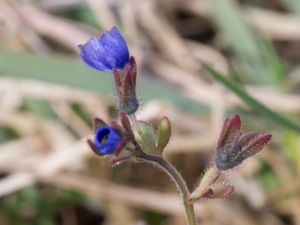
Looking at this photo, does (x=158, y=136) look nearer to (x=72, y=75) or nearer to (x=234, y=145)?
(x=234, y=145)

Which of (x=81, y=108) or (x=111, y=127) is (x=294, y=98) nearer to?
(x=81, y=108)

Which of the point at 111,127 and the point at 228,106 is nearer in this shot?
the point at 111,127

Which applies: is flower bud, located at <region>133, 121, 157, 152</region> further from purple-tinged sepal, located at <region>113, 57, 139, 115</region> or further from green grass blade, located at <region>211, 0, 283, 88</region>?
green grass blade, located at <region>211, 0, 283, 88</region>

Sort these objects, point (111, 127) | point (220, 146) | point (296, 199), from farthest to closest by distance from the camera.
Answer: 1. point (296, 199)
2. point (220, 146)
3. point (111, 127)

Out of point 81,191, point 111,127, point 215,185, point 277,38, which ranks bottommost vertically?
point 81,191

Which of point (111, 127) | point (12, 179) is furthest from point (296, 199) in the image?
point (111, 127)

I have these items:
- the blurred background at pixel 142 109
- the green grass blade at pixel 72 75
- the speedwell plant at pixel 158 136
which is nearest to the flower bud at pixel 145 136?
the speedwell plant at pixel 158 136
